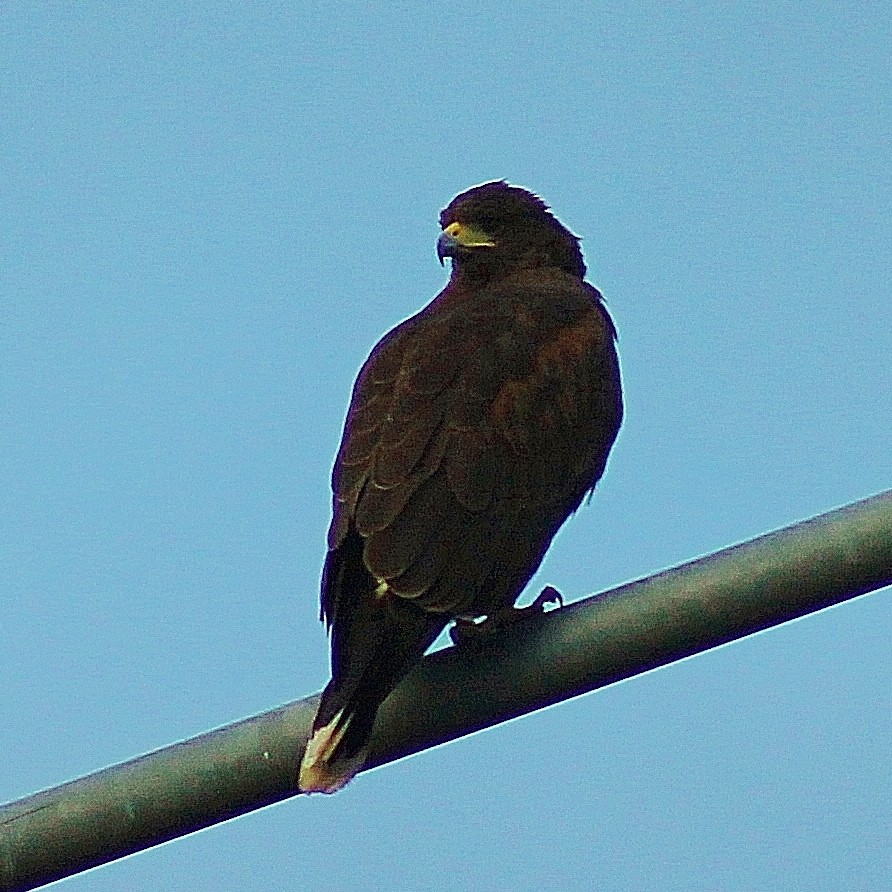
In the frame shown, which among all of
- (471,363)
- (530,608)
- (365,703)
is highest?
(471,363)

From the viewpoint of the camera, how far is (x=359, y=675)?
409 centimetres

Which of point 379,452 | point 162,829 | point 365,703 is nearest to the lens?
point 162,829

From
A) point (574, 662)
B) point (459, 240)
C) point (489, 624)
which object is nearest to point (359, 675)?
point (489, 624)

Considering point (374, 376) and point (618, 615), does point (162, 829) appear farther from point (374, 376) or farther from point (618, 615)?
point (374, 376)

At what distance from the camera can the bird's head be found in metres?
6.21

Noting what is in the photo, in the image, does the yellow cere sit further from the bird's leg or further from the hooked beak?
the bird's leg

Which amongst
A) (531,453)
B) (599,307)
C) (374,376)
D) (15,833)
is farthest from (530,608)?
(15,833)

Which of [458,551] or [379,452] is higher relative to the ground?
[379,452]

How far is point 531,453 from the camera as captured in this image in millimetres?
5020

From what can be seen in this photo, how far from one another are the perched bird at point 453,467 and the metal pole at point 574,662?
717 millimetres

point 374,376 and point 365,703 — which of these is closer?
point 365,703

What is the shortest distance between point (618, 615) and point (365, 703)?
3.87 feet

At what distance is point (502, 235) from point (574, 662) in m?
3.51

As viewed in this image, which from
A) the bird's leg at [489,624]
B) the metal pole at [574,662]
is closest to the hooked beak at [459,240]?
the bird's leg at [489,624]
